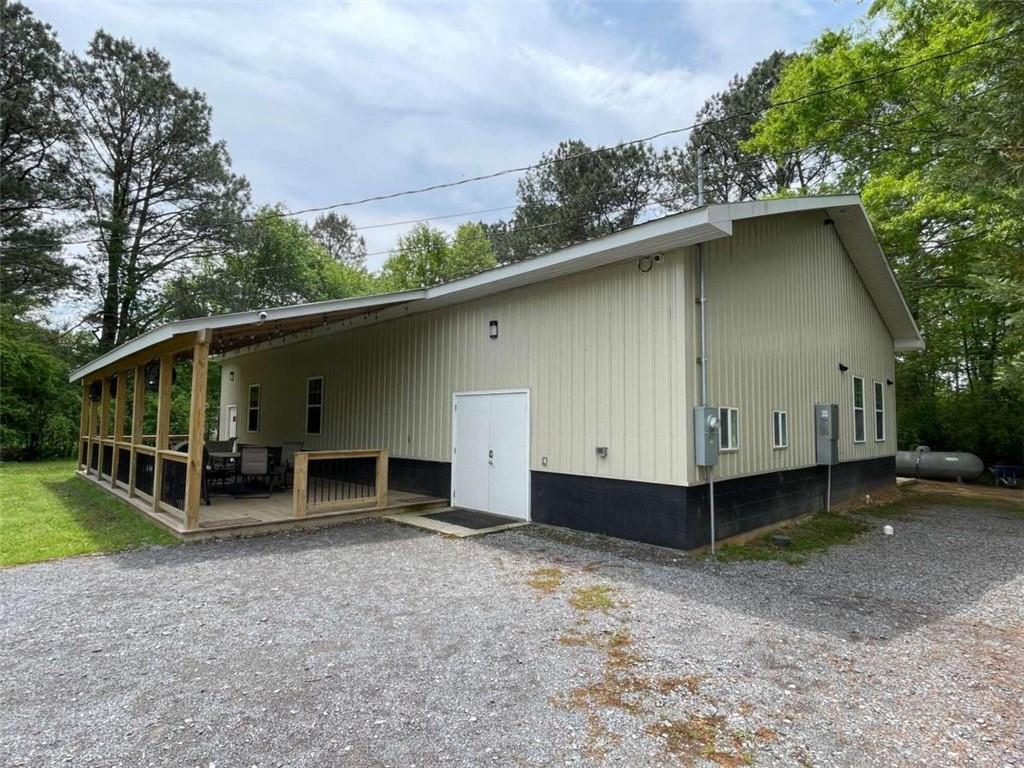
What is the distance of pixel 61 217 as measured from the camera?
17141 millimetres

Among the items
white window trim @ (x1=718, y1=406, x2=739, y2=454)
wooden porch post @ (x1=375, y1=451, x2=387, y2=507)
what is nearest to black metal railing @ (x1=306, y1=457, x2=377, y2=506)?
wooden porch post @ (x1=375, y1=451, x2=387, y2=507)

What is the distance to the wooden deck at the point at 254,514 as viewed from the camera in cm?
638

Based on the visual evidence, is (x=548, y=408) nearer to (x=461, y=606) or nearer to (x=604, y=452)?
(x=604, y=452)

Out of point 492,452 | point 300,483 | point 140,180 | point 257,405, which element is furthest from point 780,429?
point 140,180

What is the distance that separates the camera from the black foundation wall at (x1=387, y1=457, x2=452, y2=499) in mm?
8562

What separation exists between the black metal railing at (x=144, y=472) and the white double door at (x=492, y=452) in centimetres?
447

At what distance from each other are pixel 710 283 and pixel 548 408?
252cm

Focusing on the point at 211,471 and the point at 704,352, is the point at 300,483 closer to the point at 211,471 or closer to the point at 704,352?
the point at 211,471

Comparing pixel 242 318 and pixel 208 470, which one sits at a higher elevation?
pixel 242 318

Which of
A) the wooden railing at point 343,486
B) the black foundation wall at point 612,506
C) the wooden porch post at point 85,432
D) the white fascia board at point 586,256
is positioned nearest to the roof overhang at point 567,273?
the white fascia board at point 586,256

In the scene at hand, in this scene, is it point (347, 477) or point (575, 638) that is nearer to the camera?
point (575, 638)

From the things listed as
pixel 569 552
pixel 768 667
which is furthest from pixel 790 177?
pixel 768 667

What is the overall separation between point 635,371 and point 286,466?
6985 millimetres

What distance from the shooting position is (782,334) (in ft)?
25.1
